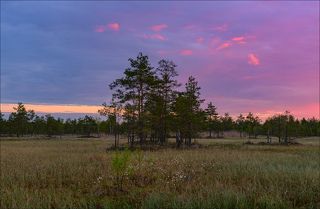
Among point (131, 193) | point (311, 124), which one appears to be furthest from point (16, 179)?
point (311, 124)

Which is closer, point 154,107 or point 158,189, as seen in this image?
point 158,189

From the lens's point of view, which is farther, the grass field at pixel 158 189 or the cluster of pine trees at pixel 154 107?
the cluster of pine trees at pixel 154 107

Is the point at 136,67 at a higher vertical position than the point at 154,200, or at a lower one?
higher

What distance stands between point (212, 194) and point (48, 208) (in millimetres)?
4416

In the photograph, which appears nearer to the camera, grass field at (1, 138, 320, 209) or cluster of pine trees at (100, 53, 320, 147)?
grass field at (1, 138, 320, 209)

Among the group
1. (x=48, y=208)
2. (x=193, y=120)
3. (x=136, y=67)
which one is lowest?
(x=48, y=208)

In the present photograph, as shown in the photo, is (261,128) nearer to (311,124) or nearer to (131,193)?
(311,124)

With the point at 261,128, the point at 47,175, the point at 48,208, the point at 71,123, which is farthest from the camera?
the point at 71,123

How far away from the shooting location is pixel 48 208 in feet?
34.2

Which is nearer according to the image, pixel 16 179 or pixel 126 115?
pixel 16 179

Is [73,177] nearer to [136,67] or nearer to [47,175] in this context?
[47,175]

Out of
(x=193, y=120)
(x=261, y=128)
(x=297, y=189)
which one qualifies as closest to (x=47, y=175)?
(x=297, y=189)

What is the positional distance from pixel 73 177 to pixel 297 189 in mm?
8542

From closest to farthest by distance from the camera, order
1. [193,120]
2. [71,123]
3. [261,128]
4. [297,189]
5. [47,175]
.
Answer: [297,189] < [47,175] < [193,120] < [261,128] < [71,123]
